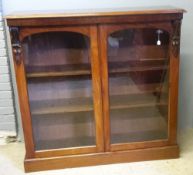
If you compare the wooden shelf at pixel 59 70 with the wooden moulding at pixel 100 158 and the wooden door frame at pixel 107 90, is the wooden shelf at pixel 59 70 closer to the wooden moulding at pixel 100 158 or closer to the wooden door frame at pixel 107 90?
the wooden door frame at pixel 107 90

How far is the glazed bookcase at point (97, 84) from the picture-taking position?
5.65 feet

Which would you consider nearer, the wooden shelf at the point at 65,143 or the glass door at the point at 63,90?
the glass door at the point at 63,90

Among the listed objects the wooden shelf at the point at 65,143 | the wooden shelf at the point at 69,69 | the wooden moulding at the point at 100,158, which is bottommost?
the wooden moulding at the point at 100,158

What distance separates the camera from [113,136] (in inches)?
79.4

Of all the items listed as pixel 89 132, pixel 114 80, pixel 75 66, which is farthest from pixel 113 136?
pixel 75 66

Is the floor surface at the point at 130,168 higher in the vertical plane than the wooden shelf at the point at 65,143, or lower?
lower

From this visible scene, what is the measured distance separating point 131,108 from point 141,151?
1.03ft

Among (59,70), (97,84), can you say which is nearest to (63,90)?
(59,70)

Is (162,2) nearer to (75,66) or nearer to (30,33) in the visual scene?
(75,66)

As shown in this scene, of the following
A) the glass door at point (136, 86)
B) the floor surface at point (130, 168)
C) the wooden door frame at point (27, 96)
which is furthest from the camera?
the floor surface at point (130, 168)

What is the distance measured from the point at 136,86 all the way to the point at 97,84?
1.03ft

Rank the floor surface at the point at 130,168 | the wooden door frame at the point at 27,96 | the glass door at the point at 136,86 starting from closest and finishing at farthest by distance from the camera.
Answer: the wooden door frame at the point at 27,96 < the glass door at the point at 136,86 < the floor surface at the point at 130,168

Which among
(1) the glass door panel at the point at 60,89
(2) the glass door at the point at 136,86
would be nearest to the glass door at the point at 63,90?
(1) the glass door panel at the point at 60,89

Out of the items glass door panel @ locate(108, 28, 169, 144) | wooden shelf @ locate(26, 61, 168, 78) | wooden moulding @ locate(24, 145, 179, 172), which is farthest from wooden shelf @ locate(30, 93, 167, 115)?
wooden moulding @ locate(24, 145, 179, 172)
